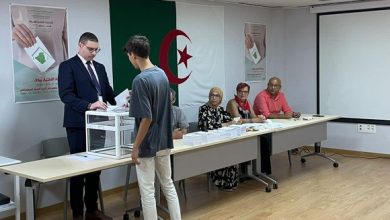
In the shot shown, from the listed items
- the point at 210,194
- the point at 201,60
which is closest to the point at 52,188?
the point at 210,194

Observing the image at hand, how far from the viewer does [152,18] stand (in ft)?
17.8

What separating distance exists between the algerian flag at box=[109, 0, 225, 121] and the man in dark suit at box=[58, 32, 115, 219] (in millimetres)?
1142

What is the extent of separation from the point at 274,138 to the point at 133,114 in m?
2.39

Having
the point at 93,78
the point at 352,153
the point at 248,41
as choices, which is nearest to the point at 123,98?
the point at 93,78

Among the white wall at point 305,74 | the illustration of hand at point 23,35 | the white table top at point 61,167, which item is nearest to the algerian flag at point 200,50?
the white wall at point 305,74

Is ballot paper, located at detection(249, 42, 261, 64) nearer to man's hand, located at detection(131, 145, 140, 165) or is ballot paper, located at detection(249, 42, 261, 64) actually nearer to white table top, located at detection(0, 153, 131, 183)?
white table top, located at detection(0, 153, 131, 183)

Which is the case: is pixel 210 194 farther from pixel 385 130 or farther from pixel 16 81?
pixel 385 130

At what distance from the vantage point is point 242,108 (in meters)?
5.56

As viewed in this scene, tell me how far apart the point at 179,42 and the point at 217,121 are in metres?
1.33

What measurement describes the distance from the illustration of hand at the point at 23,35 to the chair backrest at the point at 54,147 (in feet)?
3.02

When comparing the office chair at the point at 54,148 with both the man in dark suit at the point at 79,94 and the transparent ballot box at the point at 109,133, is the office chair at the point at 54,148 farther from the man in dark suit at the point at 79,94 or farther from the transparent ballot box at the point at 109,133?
the transparent ballot box at the point at 109,133

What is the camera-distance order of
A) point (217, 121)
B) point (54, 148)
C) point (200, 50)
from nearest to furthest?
point (54, 148) < point (217, 121) < point (200, 50)

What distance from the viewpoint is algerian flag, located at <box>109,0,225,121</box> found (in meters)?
5.12

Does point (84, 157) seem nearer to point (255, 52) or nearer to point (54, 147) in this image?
point (54, 147)
